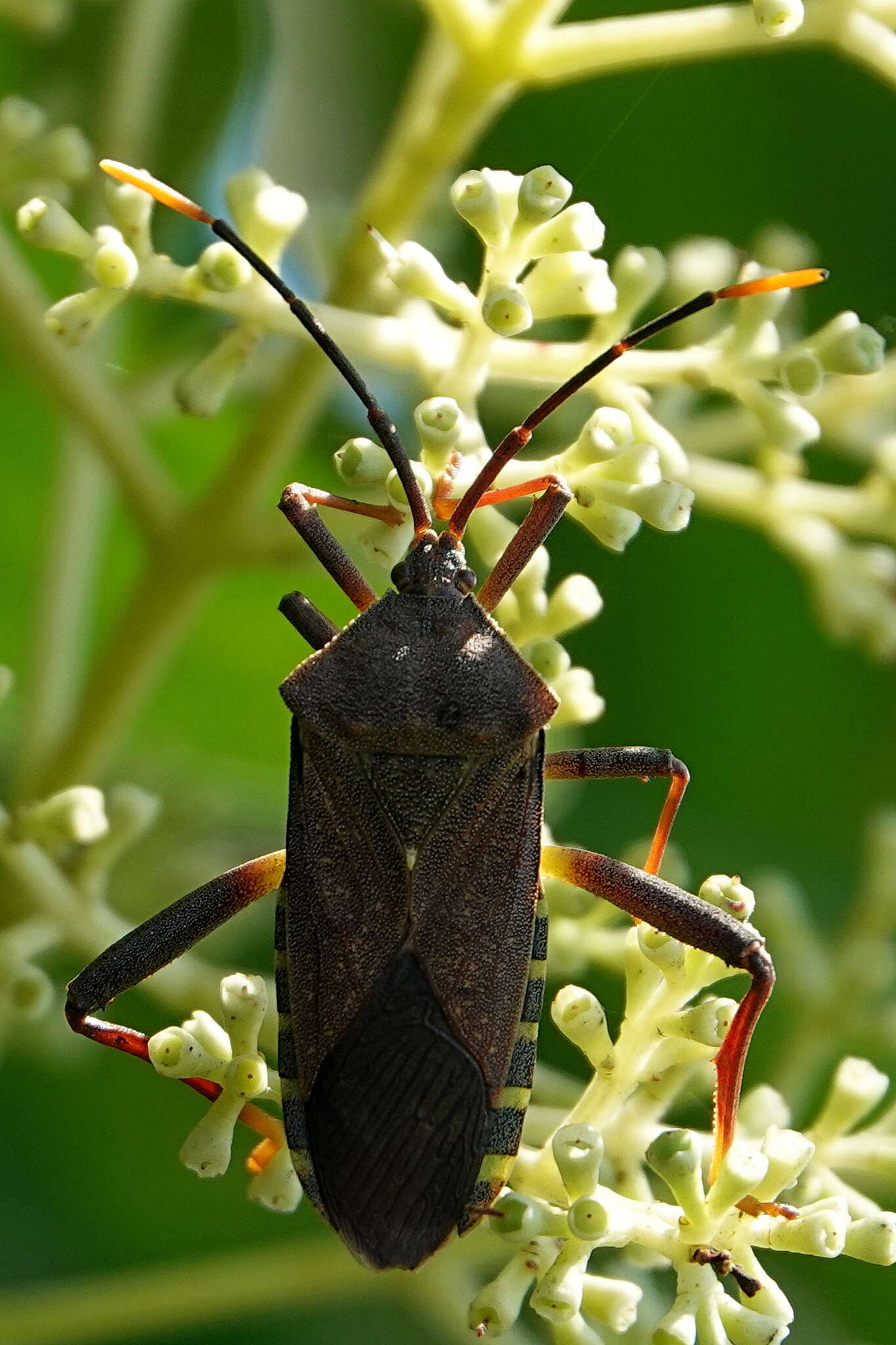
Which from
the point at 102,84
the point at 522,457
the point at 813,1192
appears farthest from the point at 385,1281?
the point at 102,84

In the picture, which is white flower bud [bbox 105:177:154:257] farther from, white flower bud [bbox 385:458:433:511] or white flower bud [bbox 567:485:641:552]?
white flower bud [bbox 567:485:641:552]

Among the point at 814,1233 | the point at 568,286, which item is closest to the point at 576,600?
the point at 568,286

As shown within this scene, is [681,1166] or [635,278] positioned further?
[635,278]

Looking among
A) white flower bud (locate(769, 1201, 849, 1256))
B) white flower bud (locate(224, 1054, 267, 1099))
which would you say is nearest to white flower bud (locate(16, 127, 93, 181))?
white flower bud (locate(224, 1054, 267, 1099))

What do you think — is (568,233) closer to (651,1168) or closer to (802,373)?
(802,373)

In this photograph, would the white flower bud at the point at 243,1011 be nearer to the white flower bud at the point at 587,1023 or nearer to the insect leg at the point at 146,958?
the insect leg at the point at 146,958

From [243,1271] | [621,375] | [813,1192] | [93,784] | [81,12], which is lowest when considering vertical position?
[243,1271]

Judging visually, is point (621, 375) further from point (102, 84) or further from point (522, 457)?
A: point (102, 84)
